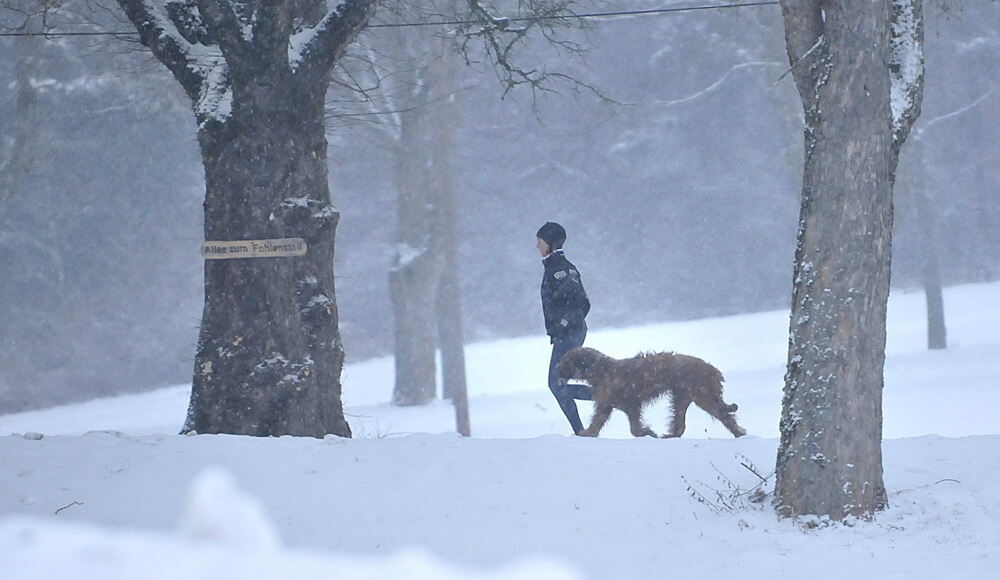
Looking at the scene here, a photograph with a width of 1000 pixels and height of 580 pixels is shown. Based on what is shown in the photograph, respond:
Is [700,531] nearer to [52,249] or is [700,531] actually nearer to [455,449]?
[455,449]

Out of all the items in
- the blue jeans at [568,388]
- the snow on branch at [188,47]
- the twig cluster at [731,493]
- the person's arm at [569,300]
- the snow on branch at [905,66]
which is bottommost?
the twig cluster at [731,493]

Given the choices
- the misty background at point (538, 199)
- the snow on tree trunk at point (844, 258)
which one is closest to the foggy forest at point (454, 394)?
the snow on tree trunk at point (844, 258)

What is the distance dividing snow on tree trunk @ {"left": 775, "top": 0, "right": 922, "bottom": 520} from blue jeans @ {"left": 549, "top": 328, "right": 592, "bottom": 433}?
3520 millimetres

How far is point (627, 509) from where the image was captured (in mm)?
6223

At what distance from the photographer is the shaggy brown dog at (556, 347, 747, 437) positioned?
30.7ft

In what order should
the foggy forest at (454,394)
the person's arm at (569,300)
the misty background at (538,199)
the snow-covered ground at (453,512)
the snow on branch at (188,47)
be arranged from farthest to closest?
the misty background at (538,199), the person's arm at (569,300), the snow on branch at (188,47), the foggy forest at (454,394), the snow-covered ground at (453,512)

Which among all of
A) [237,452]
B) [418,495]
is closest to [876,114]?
[418,495]

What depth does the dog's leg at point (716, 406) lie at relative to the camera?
9.34 m

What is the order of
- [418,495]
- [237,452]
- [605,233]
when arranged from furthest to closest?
[605,233] < [237,452] < [418,495]

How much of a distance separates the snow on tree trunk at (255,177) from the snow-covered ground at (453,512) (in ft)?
2.20

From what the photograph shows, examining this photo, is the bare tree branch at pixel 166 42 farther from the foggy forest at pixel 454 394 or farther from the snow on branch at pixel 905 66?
the snow on branch at pixel 905 66

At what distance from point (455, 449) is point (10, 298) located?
21.0 metres

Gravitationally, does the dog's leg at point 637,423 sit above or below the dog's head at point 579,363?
below

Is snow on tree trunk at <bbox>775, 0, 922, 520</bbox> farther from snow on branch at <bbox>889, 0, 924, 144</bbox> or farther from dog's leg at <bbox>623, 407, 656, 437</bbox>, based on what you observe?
dog's leg at <bbox>623, 407, 656, 437</bbox>
